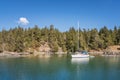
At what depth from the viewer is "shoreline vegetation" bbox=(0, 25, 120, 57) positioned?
114 meters

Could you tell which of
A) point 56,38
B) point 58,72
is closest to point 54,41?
point 56,38

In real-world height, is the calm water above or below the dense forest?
below

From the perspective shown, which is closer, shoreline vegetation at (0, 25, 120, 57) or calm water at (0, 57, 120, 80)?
calm water at (0, 57, 120, 80)

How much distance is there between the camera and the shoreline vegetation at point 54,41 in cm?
11425

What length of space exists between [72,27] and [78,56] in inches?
1839

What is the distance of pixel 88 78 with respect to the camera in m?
42.9

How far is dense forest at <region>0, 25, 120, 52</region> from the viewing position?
114481 millimetres

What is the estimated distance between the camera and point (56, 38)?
12675 centimetres

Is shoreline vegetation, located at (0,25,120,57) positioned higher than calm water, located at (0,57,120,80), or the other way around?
shoreline vegetation, located at (0,25,120,57)

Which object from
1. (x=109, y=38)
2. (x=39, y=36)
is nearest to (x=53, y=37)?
(x=39, y=36)

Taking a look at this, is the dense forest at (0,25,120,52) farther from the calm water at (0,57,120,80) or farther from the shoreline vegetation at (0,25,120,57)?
the calm water at (0,57,120,80)

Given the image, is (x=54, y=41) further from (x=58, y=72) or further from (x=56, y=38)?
(x=58, y=72)

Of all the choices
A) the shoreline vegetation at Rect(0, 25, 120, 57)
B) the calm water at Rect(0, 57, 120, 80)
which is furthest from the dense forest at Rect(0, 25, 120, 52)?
the calm water at Rect(0, 57, 120, 80)

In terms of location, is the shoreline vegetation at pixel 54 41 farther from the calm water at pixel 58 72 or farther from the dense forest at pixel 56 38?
the calm water at pixel 58 72
